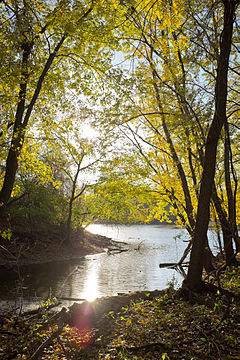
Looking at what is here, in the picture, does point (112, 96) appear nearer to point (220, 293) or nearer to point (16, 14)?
point (16, 14)

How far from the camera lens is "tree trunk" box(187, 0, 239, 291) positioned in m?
5.62

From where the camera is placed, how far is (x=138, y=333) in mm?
4973

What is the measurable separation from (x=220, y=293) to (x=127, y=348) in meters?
2.65

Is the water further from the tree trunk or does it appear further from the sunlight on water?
the tree trunk

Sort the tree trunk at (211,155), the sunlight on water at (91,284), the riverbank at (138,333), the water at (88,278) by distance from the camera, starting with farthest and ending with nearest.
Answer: the water at (88,278) → the sunlight on water at (91,284) → the tree trunk at (211,155) → the riverbank at (138,333)

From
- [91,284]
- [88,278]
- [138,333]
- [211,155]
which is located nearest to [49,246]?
[88,278]

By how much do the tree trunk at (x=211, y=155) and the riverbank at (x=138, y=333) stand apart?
720 millimetres

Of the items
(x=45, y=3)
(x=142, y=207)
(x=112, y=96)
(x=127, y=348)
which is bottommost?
(x=127, y=348)

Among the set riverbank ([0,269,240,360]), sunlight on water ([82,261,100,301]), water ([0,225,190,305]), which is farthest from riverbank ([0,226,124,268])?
riverbank ([0,269,240,360])

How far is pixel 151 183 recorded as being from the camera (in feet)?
35.6

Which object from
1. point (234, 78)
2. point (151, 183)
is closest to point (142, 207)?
point (151, 183)

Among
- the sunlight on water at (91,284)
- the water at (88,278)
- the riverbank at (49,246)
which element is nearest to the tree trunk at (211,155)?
the water at (88,278)

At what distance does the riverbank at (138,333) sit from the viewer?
4062 mm

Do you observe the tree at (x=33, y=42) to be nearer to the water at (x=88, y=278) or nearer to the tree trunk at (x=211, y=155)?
the tree trunk at (x=211, y=155)
